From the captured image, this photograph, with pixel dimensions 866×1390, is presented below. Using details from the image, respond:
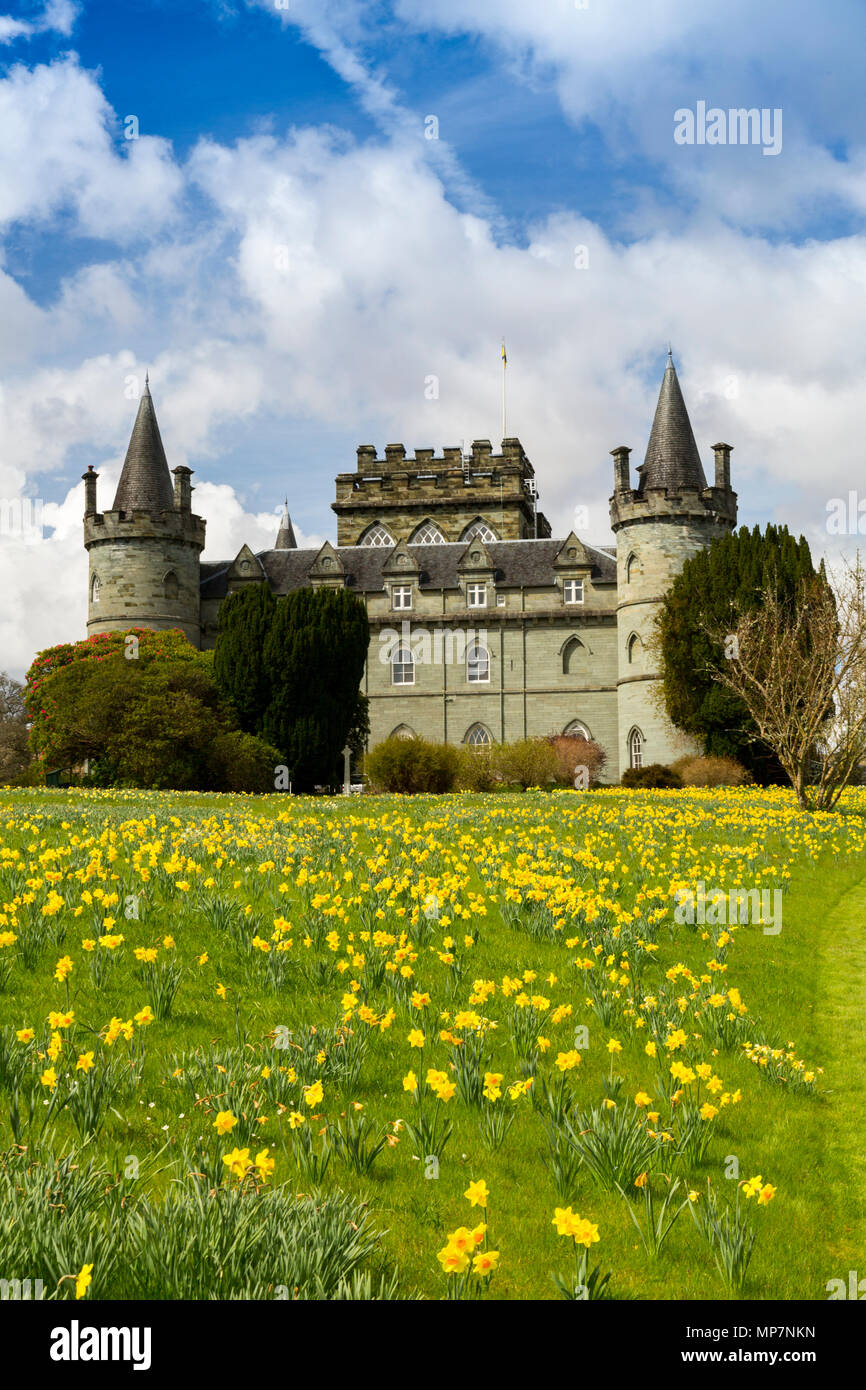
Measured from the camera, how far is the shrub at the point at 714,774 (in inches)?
1463

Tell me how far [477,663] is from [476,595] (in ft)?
10.8

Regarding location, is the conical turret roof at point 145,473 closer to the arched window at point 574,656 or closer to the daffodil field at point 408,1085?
the arched window at point 574,656

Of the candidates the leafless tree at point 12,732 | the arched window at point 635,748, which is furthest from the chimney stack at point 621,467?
the leafless tree at point 12,732

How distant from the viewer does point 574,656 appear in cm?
5031

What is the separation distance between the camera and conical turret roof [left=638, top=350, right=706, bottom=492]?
45969mm

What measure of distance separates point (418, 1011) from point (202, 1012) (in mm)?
1192

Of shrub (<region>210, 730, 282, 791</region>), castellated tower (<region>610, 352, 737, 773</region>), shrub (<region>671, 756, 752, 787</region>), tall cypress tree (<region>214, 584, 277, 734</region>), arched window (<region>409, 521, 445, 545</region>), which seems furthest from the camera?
arched window (<region>409, 521, 445, 545</region>)

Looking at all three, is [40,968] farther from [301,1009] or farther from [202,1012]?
[301,1009]

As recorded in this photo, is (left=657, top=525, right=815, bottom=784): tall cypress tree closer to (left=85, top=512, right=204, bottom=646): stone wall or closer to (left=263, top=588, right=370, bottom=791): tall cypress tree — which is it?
(left=263, top=588, right=370, bottom=791): tall cypress tree

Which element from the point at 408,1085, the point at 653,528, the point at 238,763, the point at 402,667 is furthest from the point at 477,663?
the point at 408,1085

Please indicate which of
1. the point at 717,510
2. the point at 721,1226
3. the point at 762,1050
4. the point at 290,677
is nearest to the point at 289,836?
the point at 762,1050

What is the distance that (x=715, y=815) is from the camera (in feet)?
61.9

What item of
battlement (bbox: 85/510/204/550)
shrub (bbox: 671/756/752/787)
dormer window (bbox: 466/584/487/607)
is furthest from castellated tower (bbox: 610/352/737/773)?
battlement (bbox: 85/510/204/550)

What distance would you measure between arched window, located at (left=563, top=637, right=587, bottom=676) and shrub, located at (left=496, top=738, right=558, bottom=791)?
14453mm
